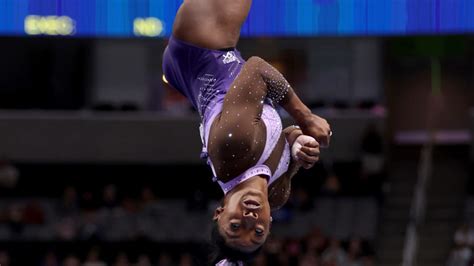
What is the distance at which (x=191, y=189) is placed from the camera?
46.8 feet

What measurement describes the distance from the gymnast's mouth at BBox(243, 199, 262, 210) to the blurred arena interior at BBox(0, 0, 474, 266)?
7587mm

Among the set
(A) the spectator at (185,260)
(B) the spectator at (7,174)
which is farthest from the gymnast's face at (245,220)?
(B) the spectator at (7,174)

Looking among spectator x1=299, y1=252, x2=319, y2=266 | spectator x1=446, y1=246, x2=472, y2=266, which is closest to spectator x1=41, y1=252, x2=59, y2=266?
spectator x1=299, y1=252, x2=319, y2=266

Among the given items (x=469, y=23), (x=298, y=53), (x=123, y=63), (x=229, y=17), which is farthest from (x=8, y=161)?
(x=229, y=17)

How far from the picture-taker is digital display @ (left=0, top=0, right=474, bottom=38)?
38.8ft

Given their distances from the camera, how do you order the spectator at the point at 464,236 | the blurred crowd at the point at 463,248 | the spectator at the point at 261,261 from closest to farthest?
the spectator at the point at 261,261
the blurred crowd at the point at 463,248
the spectator at the point at 464,236

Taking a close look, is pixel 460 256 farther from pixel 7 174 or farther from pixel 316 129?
pixel 316 129

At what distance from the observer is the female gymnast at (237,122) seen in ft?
14.1

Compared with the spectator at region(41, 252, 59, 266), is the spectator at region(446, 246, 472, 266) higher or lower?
higher

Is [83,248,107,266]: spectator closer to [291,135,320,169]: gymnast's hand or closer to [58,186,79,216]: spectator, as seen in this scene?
[58,186,79,216]: spectator

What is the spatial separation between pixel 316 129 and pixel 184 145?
10331 millimetres

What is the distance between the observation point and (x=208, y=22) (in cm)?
480

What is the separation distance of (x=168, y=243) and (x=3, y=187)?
285cm

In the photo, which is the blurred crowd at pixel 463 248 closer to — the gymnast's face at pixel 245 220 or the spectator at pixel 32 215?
the spectator at pixel 32 215
